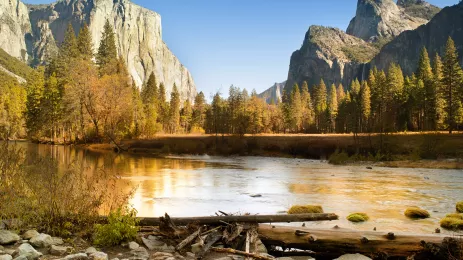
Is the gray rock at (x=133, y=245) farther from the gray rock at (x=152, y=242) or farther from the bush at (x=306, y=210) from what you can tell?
the bush at (x=306, y=210)

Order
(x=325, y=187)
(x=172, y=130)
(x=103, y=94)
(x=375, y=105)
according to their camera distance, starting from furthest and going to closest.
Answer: (x=172, y=130) → (x=375, y=105) → (x=103, y=94) → (x=325, y=187)

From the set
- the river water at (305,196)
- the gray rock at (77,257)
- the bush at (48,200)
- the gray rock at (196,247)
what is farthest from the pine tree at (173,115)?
the gray rock at (77,257)

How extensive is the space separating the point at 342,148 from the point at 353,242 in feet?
137

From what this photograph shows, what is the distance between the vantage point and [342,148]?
47.2m

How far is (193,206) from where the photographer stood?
14.5 metres

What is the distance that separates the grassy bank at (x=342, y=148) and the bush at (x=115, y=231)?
1331 inches

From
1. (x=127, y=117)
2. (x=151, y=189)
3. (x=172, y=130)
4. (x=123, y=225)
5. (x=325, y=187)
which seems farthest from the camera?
(x=172, y=130)

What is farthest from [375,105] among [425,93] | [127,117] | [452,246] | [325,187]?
[452,246]

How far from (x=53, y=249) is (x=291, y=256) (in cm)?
470

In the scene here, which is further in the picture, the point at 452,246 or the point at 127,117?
the point at 127,117

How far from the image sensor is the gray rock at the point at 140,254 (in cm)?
675

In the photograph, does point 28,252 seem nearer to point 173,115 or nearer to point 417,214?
point 417,214

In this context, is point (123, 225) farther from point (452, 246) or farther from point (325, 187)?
point (325, 187)

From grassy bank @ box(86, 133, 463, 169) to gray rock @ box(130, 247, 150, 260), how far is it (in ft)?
112
